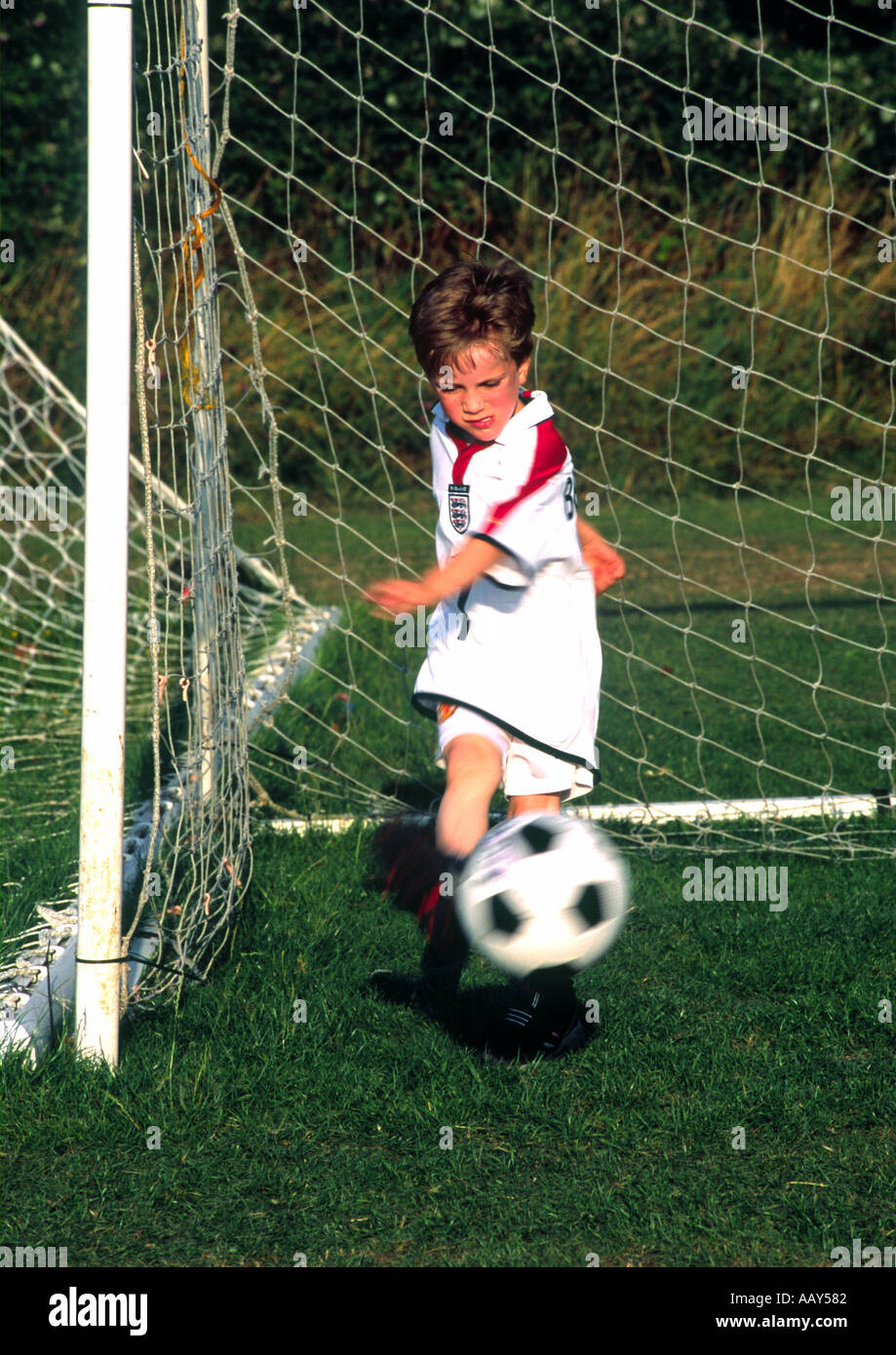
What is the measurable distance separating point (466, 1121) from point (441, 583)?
38.7 inches

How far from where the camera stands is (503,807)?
428 centimetres

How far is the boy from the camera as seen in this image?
2729 millimetres

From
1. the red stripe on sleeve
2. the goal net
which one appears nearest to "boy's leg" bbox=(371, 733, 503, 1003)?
the red stripe on sleeve

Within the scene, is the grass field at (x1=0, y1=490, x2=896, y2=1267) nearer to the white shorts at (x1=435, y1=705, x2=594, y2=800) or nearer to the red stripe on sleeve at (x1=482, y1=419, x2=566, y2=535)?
the white shorts at (x1=435, y1=705, x2=594, y2=800)

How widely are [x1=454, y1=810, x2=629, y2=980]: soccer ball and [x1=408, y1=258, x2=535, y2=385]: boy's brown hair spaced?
0.97m

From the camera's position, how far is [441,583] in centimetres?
255

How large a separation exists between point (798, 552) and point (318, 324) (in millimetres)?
4222

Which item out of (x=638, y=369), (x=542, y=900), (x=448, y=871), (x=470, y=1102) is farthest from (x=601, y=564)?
(x=638, y=369)

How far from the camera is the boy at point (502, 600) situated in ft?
8.95

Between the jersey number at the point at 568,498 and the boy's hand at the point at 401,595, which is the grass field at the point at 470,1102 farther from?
the jersey number at the point at 568,498

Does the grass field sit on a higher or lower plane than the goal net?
lower

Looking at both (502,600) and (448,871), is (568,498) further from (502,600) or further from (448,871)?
(448,871)

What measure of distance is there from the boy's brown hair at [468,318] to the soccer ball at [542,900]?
97cm

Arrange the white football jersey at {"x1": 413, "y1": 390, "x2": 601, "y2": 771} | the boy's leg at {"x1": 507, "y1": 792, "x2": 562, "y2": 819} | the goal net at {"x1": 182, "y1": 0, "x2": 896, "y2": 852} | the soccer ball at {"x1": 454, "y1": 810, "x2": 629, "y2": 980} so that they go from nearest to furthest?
the soccer ball at {"x1": 454, "y1": 810, "x2": 629, "y2": 980}
the white football jersey at {"x1": 413, "y1": 390, "x2": 601, "y2": 771}
the boy's leg at {"x1": 507, "y1": 792, "x2": 562, "y2": 819}
the goal net at {"x1": 182, "y1": 0, "x2": 896, "y2": 852}
